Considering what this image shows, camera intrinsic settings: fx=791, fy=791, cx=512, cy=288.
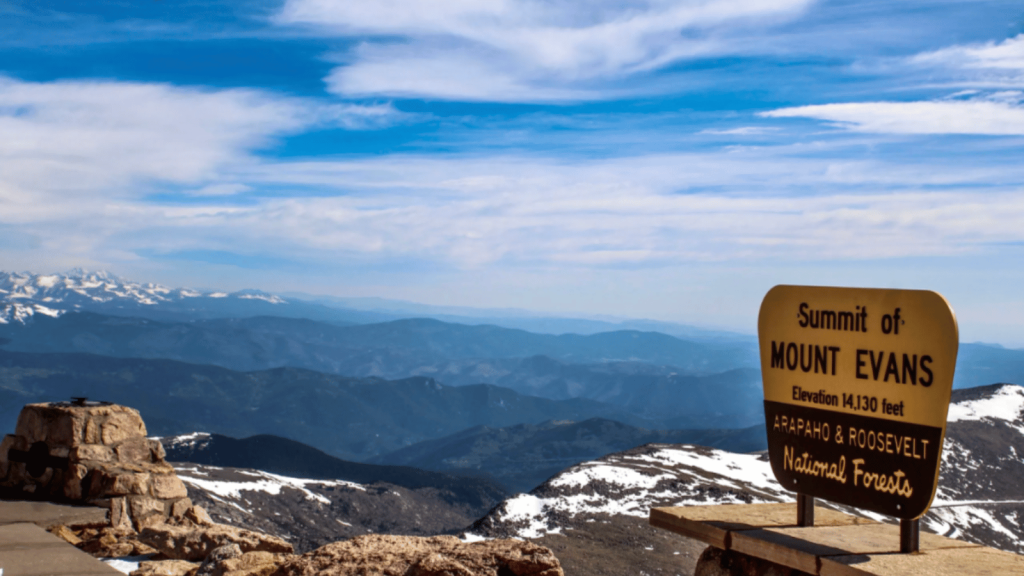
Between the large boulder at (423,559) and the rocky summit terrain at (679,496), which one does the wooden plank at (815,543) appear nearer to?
the large boulder at (423,559)

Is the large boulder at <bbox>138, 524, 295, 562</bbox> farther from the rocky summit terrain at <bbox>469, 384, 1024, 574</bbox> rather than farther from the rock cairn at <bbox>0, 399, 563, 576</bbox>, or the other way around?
the rocky summit terrain at <bbox>469, 384, 1024, 574</bbox>

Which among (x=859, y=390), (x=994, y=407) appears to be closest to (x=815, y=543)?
(x=859, y=390)

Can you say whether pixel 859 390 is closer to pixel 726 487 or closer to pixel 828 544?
pixel 828 544

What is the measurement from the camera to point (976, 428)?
328 feet

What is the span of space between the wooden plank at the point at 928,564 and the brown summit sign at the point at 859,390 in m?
0.33

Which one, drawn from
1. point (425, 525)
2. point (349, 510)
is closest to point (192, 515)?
point (349, 510)

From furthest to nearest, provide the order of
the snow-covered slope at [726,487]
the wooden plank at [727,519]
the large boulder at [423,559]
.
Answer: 1. the snow-covered slope at [726,487]
2. the large boulder at [423,559]
3. the wooden plank at [727,519]

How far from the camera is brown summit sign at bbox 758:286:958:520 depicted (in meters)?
5.79

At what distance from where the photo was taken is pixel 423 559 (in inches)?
300

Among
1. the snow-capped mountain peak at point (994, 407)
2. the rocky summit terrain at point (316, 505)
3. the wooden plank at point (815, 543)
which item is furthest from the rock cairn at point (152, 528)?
the snow-capped mountain peak at point (994, 407)

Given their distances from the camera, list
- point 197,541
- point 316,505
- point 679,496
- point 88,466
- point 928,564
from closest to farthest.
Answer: point 928,564, point 197,541, point 88,466, point 679,496, point 316,505

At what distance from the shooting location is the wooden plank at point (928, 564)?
212 inches

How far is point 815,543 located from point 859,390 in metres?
1.24

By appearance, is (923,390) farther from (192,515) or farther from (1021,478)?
(1021,478)
